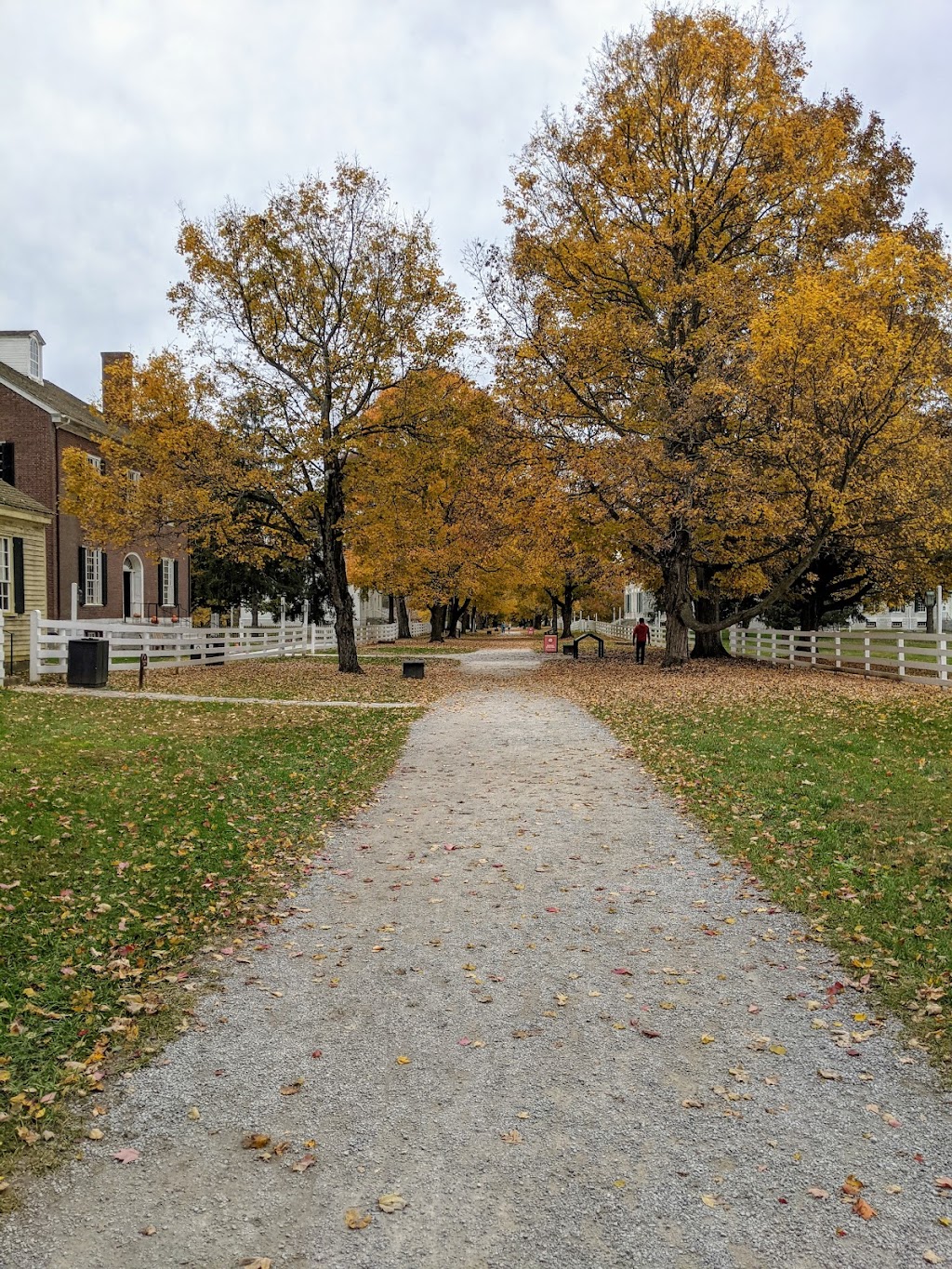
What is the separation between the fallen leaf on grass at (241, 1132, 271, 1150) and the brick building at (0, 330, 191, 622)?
74.0 ft

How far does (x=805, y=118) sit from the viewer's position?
852 inches

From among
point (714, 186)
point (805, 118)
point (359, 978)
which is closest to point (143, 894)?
point (359, 978)

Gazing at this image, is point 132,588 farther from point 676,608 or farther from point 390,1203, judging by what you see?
point 390,1203

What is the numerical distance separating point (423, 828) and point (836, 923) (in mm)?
3655

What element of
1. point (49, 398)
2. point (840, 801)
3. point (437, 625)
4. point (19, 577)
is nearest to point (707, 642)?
point (437, 625)

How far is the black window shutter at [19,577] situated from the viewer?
2217 centimetres

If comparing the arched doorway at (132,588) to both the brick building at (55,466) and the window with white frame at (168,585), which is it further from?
the window with white frame at (168,585)

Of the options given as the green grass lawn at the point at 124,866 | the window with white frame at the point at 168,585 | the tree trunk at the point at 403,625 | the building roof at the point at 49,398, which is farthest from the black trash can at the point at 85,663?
the tree trunk at the point at 403,625

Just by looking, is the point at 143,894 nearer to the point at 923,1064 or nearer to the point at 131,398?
the point at 923,1064

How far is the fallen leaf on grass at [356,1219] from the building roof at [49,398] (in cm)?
2544

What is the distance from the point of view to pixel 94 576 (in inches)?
1187

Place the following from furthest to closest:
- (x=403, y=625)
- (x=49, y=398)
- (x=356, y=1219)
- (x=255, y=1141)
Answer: (x=403, y=625) < (x=49, y=398) < (x=255, y=1141) < (x=356, y=1219)

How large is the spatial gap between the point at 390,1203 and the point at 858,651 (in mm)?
22610

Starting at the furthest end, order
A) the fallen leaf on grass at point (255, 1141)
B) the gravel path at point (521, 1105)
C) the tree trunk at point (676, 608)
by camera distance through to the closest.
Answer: the tree trunk at point (676, 608), the fallen leaf on grass at point (255, 1141), the gravel path at point (521, 1105)
